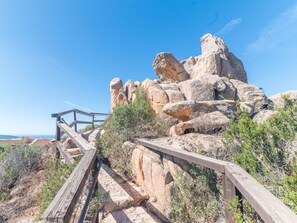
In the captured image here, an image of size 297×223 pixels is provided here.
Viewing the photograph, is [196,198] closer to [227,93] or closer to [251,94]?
[227,93]

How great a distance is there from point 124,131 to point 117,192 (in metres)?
1.94

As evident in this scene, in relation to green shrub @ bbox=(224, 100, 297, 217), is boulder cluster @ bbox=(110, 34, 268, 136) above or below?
above

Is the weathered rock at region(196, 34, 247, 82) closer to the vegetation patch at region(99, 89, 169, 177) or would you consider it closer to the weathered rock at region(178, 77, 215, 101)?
the weathered rock at region(178, 77, 215, 101)

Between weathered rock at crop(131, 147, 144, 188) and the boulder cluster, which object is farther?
the boulder cluster

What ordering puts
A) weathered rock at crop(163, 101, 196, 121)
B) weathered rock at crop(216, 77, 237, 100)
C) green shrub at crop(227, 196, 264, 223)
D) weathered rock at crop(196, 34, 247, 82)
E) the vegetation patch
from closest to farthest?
green shrub at crop(227, 196, 264, 223) → the vegetation patch → weathered rock at crop(163, 101, 196, 121) → weathered rock at crop(216, 77, 237, 100) → weathered rock at crop(196, 34, 247, 82)

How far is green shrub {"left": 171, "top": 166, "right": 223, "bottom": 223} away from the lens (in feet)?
7.67

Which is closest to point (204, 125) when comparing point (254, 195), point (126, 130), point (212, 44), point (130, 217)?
point (126, 130)

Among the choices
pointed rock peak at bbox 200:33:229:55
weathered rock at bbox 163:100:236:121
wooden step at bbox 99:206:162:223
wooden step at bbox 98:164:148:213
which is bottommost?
wooden step at bbox 99:206:162:223

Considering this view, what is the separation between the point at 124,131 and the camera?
5.04 metres

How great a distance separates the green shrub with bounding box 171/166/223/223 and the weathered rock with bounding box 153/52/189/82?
912cm

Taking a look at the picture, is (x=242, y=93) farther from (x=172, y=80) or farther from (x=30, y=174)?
(x=30, y=174)

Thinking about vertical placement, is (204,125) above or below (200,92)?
below

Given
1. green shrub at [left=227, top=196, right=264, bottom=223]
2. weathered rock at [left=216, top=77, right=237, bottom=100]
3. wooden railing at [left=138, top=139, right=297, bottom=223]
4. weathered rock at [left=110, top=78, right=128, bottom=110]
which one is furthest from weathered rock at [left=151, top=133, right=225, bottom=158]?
weathered rock at [left=110, top=78, right=128, bottom=110]

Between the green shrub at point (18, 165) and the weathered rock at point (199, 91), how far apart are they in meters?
5.81
